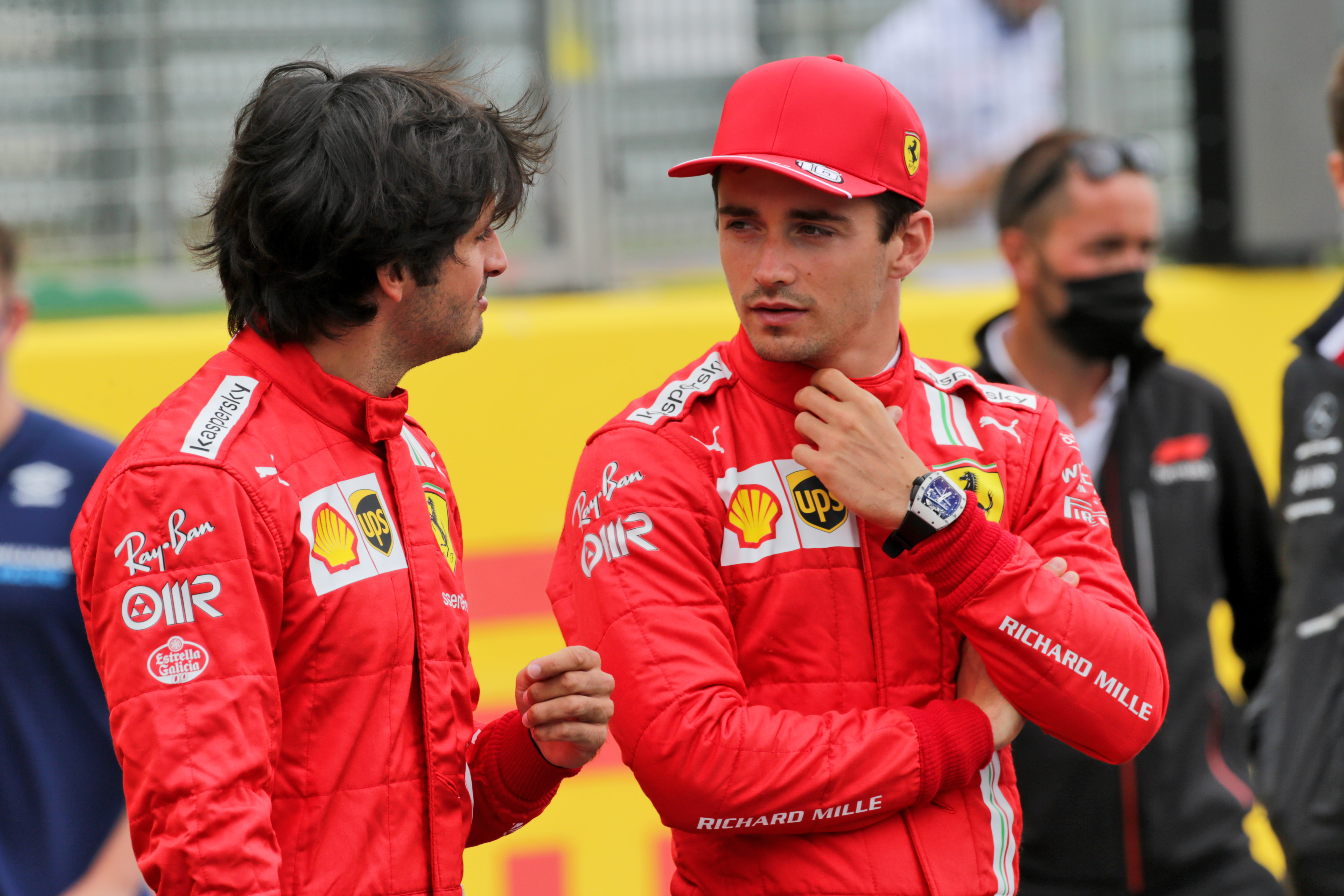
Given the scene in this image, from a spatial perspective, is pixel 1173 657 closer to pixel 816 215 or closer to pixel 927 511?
pixel 927 511

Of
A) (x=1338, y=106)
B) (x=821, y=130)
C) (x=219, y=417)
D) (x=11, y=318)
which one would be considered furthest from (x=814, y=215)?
(x=11, y=318)

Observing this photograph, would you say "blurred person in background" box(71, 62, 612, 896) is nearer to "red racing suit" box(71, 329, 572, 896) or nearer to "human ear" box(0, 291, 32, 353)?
"red racing suit" box(71, 329, 572, 896)

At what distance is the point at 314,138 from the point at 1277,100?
4.68 metres

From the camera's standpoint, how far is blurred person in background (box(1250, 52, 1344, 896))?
2887mm

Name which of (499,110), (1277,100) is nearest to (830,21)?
(1277,100)

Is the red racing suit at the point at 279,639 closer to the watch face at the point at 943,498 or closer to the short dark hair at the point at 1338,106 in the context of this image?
the watch face at the point at 943,498

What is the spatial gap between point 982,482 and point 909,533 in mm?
248

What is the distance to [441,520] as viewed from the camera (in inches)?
88.3

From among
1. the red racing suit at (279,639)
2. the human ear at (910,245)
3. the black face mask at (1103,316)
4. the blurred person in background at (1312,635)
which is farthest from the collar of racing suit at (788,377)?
the black face mask at (1103,316)

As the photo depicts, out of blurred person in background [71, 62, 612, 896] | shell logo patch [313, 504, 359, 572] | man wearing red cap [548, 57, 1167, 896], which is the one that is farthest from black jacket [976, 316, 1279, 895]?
shell logo patch [313, 504, 359, 572]

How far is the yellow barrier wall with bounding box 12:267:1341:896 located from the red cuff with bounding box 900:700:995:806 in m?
2.31

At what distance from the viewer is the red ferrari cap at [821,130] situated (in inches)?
87.7

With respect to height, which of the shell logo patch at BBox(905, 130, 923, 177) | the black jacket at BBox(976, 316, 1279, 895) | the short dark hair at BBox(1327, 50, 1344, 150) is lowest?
the black jacket at BBox(976, 316, 1279, 895)

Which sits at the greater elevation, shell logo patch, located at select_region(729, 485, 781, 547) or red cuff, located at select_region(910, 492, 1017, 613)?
shell logo patch, located at select_region(729, 485, 781, 547)
